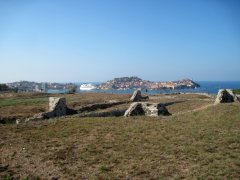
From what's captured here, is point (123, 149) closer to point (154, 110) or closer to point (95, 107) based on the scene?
point (154, 110)

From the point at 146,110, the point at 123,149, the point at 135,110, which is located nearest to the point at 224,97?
the point at 146,110

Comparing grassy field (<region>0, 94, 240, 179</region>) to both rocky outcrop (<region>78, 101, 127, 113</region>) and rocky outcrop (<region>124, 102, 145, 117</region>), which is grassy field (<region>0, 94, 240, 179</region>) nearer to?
rocky outcrop (<region>124, 102, 145, 117</region>)

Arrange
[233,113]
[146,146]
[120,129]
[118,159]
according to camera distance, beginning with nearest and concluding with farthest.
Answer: [118,159], [146,146], [120,129], [233,113]

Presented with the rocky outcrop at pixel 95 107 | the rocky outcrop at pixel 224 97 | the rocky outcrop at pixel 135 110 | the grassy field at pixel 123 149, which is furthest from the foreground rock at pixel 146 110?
the rocky outcrop at pixel 95 107

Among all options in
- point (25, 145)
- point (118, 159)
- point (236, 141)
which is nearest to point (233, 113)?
point (236, 141)

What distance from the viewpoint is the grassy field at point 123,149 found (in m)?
13.4

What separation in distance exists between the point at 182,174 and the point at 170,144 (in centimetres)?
441

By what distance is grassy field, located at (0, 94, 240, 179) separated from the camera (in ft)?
43.9

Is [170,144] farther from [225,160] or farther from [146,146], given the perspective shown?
[225,160]

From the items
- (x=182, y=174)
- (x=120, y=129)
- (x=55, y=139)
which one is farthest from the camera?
(x=120, y=129)

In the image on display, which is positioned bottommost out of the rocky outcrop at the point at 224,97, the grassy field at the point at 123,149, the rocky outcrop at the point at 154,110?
the grassy field at the point at 123,149

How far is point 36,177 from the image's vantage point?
520 inches

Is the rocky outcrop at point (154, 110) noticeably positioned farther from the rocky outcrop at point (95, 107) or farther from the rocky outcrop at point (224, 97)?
the rocky outcrop at point (95, 107)

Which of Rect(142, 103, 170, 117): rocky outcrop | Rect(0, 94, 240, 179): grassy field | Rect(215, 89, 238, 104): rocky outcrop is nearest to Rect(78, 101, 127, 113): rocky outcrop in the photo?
Rect(142, 103, 170, 117): rocky outcrop
